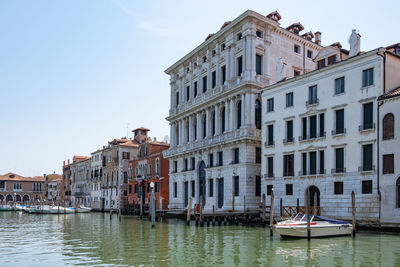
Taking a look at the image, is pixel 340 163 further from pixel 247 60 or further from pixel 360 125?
pixel 247 60

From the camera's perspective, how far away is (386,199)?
80.4 ft

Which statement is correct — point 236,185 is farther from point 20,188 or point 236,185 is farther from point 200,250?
point 20,188

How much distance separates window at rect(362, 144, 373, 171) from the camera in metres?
25.8

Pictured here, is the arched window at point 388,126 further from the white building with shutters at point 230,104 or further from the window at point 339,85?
the white building with shutters at point 230,104

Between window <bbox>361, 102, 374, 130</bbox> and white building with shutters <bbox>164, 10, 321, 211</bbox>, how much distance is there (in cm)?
886

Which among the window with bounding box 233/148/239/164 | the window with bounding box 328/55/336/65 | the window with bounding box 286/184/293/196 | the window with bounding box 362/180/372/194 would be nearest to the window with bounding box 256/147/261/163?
the window with bounding box 233/148/239/164

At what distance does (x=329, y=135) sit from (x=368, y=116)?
2976mm

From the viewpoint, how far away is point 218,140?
40188 millimetres

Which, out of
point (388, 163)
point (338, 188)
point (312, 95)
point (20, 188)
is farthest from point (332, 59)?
point (20, 188)

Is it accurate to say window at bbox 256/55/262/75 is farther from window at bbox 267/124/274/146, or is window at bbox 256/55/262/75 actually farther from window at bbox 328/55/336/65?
window at bbox 328/55/336/65

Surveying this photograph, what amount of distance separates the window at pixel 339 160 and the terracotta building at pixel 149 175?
83.9ft

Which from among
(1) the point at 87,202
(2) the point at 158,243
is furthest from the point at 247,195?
(1) the point at 87,202

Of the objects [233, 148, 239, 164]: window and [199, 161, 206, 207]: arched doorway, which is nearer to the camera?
[233, 148, 239, 164]: window

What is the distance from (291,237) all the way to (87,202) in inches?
2331
